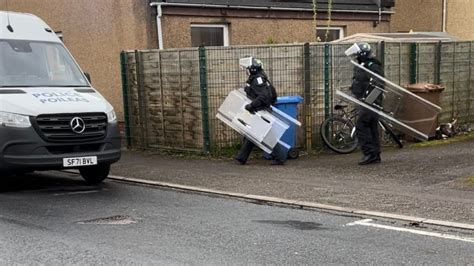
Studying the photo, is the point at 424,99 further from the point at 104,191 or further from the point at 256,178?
the point at 104,191

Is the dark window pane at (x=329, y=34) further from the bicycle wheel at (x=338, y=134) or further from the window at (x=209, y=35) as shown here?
the bicycle wheel at (x=338, y=134)

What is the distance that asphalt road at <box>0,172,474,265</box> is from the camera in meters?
Result: 5.48

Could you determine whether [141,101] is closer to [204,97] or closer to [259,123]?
[204,97]

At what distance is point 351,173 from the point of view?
9.55 m

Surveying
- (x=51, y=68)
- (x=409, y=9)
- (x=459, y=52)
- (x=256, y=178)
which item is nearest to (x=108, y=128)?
(x=51, y=68)

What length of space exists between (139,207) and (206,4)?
25.1ft

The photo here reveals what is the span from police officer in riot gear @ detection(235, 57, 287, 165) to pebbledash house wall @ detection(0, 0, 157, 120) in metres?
3.88

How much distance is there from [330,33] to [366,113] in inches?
301

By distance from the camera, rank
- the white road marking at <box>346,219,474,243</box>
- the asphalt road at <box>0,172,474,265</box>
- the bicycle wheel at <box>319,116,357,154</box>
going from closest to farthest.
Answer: the asphalt road at <box>0,172,474,265</box>
the white road marking at <box>346,219,474,243</box>
the bicycle wheel at <box>319,116,357,154</box>

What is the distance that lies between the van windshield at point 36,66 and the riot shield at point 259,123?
8.55ft

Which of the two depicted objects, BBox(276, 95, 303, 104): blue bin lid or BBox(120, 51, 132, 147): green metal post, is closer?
BBox(276, 95, 303, 104): blue bin lid

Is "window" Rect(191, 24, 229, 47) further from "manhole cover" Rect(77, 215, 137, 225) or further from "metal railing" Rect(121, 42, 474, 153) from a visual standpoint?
"manhole cover" Rect(77, 215, 137, 225)

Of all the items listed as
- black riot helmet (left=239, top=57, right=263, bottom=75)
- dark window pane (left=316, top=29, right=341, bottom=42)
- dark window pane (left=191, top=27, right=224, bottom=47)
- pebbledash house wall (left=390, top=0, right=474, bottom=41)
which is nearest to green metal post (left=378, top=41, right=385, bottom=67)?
black riot helmet (left=239, top=57, right=263, bottom=75)

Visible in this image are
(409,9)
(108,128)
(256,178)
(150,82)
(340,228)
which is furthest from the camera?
(409,9)
